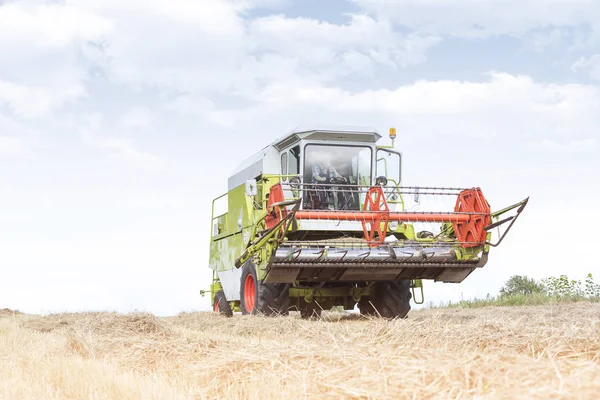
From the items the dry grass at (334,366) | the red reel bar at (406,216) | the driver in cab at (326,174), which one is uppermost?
the driver in cab at (326,174)

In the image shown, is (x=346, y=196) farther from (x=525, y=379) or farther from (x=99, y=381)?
(x=525, y=379)

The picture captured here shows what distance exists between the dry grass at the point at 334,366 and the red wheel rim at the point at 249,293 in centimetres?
458

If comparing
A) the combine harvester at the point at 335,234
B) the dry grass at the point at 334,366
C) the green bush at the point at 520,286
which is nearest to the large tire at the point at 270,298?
the combine harvester at the point at 335,234

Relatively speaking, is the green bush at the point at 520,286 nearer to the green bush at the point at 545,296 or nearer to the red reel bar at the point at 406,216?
the green bush at the point at 545,296

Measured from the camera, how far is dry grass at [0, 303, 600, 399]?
10.7 feet

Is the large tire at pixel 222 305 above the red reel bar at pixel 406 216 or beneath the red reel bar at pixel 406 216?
beneath

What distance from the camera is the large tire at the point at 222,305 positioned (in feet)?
45.7

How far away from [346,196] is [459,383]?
8.99m

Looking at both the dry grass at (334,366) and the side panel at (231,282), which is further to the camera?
the side panel at (231,282)

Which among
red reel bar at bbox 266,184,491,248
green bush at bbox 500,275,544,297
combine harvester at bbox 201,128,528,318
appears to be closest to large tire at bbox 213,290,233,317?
combine harvester at bbox 201,128,528,318

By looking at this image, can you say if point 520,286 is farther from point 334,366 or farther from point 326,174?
point 334,366

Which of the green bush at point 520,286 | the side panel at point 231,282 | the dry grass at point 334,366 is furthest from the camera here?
the green bush at point 520,286

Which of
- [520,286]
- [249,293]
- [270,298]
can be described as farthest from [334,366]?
[520,286]

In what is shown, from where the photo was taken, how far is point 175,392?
4180 mm
